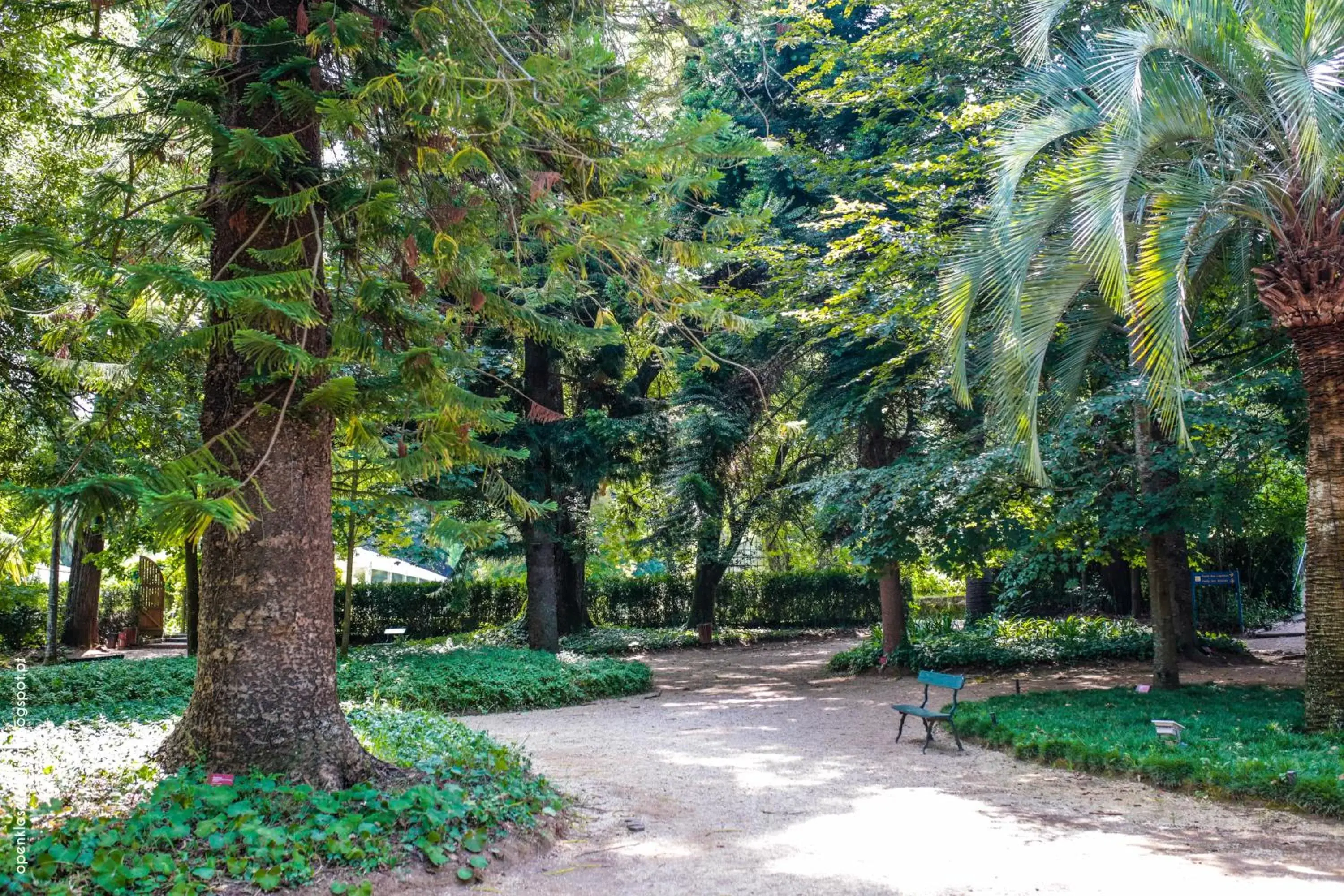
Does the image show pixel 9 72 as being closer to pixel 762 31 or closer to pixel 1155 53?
pixel 762 31

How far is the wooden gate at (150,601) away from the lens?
74.7ft

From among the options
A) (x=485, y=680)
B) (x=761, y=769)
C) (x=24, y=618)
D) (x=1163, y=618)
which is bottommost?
(x=761, y=769)

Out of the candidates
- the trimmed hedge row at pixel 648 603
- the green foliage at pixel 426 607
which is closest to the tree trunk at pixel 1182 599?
Answer: the trimmed hedge row at pixel 648 603

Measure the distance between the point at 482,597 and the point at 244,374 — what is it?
779 inches

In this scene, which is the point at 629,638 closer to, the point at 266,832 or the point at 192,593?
the point at 192,593

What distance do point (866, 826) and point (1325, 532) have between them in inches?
196

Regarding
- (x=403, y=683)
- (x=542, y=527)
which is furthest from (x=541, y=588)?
(x=403, y=683)

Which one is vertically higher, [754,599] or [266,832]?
[754,599]

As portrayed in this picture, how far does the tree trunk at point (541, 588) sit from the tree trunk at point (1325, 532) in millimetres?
11117

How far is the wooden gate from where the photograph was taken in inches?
897

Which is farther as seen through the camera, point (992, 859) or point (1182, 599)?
point (1182, 599)

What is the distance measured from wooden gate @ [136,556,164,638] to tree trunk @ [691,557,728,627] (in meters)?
13.3

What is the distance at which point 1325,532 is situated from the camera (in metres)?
7.85

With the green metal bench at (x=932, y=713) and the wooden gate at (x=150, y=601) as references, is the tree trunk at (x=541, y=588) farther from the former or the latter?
the wooden gate at (x=150, y=601)
